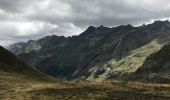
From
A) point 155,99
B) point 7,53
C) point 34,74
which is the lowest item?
point 155,99

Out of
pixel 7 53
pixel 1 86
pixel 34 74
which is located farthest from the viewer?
pixel 7 53

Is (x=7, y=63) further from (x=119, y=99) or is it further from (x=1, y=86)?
(x=119, y=99)

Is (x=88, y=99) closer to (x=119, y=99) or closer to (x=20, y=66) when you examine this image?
(x=119, y=99)

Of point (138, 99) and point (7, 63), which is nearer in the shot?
point (138, 99)

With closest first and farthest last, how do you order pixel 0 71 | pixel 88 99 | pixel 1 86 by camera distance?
1. pixel 88 99
2. pixel 1 86
3. pixel 0 71

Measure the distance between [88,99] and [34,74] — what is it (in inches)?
2961

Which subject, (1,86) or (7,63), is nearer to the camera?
→ (1,86)

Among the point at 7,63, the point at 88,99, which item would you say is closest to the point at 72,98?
the point at 88,99

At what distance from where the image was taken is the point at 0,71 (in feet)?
395

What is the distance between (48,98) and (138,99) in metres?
15.5

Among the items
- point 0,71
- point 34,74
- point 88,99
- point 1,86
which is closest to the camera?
point 88,99

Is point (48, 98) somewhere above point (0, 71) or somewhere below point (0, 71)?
below

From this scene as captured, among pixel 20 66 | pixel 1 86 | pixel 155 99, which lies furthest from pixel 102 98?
pixel 20 66

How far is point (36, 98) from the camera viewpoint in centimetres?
6059
